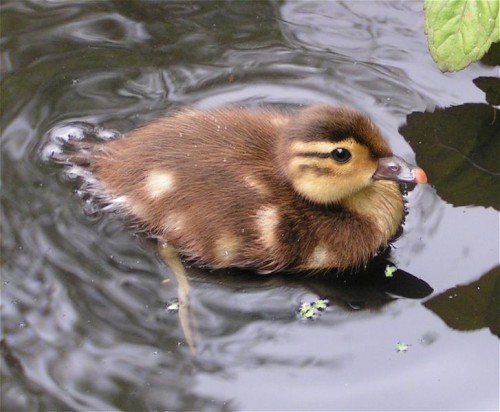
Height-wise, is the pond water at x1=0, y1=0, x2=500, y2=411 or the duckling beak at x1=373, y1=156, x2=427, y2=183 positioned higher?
the duckling beak at x1=373, y1=156, x2=427, y2=183

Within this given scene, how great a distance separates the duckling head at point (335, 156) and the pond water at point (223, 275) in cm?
27

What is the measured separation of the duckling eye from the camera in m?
2.76

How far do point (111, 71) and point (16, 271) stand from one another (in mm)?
985

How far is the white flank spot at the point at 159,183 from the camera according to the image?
113 inches

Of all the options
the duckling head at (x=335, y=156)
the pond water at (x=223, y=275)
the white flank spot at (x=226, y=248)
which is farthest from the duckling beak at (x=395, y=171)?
the white flank spot at (x=226, y=248)

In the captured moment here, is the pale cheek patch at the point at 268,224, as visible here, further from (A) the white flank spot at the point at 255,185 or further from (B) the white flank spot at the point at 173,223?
(B) the white flank spot at the point at 173,223

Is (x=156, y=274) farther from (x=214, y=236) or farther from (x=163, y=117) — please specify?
(x=163, y=117)

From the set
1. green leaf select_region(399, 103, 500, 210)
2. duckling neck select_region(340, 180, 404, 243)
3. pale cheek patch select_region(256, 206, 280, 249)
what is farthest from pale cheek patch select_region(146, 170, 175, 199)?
green leaf select_region(399, 103, 500, 210)

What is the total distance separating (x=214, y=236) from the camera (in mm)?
2855

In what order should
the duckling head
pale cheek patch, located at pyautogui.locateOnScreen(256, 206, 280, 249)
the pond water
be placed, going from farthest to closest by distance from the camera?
pale cheek patch, located at pyautogui.locateOnScreen(256, 206, 280, 249), the duckling head, the pond water

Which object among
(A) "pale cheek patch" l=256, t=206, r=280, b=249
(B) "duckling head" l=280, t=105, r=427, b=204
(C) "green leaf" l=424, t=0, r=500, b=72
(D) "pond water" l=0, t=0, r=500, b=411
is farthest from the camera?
(C) "green leaf" l=424, t=0, r=500, b=72

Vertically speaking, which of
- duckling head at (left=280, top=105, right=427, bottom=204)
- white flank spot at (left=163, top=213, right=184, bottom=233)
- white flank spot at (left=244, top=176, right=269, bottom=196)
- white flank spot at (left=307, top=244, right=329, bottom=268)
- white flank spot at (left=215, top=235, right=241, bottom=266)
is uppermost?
duckling head at (left=280, top=105, right=427, bottom=204)

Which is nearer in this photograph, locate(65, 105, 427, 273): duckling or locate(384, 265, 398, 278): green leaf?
locate(65, 105, 427, 273): duckling

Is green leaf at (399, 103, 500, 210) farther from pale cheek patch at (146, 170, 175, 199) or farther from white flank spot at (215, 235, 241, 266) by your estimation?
pale cheek patch at (146, 170, 175, 199)
